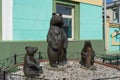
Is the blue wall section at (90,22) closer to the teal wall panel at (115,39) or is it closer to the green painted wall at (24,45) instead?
the green painted wall at (24,45)

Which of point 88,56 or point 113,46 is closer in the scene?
point 88,56

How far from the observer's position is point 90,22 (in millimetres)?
12516

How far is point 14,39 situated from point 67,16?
3.25 metres

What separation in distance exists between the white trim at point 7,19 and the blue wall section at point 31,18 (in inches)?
6.9

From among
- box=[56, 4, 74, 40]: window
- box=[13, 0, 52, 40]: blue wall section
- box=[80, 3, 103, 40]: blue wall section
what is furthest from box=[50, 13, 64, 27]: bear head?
box=[80, 3, 103, 40]: blue wall section

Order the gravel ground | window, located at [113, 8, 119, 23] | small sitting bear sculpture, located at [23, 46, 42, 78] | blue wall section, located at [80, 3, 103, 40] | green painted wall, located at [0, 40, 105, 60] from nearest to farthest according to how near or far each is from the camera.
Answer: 1. small sitting bear sculpture, located at [23, 46, 42, 78]
2. the gravel ground
3. green painted wall, located at [0, 40, 105, 60]
4. blue wall section, located at [80, 3, 103, 40]
5. window, located at [113, 8, 119, 23]

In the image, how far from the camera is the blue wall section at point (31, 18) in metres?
9.34

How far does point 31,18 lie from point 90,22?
145 inches

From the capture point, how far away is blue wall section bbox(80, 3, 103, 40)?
12.0m

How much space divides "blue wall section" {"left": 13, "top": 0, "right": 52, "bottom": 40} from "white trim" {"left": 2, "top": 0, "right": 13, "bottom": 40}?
0.58 ft

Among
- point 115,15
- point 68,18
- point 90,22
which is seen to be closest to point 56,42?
point 68,18

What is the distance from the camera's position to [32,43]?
959 cm

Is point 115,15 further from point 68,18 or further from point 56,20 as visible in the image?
point 56,20

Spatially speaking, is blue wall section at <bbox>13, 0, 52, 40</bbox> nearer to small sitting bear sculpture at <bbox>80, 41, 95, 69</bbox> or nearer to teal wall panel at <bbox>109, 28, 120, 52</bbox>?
small sitting bear sculpture at <bbox>80, 41, 95, 69</bbox>
